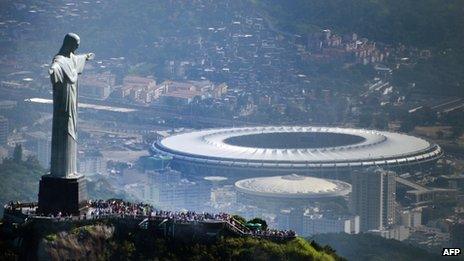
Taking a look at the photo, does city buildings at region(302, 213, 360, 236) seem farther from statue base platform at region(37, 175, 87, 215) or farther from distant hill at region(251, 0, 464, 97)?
distant hill at region(251, 0, 464, 97)

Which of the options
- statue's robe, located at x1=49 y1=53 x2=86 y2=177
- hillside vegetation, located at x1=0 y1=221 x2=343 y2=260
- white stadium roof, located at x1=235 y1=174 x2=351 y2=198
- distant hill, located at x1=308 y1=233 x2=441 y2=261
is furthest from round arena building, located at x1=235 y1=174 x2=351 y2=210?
hillside vegetation, located at x1=0 y1=221 x2=343 y2=260

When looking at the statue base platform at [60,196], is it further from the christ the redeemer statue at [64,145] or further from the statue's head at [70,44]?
the statue's head at [70,44]

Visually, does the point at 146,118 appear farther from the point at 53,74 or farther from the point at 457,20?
the point at 53,74

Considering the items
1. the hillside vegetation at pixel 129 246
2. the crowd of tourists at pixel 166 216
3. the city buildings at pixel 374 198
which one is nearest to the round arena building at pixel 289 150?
the city buildings at pixel 374 198

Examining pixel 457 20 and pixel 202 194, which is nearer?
pixel 202 194

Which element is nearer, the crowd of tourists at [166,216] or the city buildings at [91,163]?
the crowd of tourists at [166,216]

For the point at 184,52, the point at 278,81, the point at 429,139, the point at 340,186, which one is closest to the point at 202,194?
the point at 340,186
